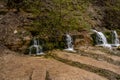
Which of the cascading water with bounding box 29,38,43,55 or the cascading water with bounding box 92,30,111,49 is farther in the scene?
the cascading water with bounding box 92,30,111,49

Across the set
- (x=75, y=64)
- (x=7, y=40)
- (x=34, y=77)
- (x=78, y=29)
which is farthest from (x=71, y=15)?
(x=34, y=77)

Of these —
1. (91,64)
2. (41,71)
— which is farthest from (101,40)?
(41,71)

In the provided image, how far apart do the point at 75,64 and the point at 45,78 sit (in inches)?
84.8

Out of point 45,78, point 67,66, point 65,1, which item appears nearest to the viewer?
point 45,78

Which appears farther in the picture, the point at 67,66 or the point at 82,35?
the point at 82,35

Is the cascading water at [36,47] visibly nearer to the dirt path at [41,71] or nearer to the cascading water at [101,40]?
the dirt path at [41,71]

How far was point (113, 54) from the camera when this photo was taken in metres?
12.6

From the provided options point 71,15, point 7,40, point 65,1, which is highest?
point 65,1

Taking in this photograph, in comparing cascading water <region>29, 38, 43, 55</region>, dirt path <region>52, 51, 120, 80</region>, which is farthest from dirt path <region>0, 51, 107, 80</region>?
cascading water <region>29, 38, 43, 55</region>

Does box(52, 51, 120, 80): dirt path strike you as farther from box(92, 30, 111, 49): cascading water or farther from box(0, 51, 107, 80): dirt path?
box(92, 30, 111, 49): cascading water

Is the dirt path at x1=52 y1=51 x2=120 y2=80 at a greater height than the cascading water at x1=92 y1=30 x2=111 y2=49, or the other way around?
the cascading water at x1=92 y1=30 x2=111 y2=49

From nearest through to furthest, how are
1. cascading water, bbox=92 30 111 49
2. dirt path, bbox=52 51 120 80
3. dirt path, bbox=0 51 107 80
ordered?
dirt path, bbox=0 51 107 80 → dirt path, bbox=52 51 120 80 → cascading water, bbox=92 30 111 49

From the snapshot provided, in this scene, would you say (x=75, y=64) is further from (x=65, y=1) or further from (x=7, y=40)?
(x=65, y=1)

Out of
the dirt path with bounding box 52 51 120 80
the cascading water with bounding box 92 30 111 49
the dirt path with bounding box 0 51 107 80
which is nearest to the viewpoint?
the dirt path with bounding box 0 51 107 80
